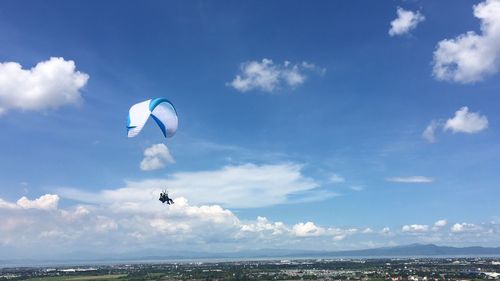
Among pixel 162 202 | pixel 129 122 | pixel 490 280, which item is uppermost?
pixel 129 122

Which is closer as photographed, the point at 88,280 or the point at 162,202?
the point at 162,202

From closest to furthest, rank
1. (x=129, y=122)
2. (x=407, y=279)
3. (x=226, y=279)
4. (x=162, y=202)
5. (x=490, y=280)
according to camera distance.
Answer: (x=129, y=122) < (x=162, y=202) < (x=490, y=280) < (x=407, y=279) < (x=226, y=279)

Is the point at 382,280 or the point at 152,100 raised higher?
the point at 152,100

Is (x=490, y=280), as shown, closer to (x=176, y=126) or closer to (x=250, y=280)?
(x=250, y=280)

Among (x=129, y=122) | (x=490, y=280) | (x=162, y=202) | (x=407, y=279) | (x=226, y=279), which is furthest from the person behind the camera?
(x=226, y=279)

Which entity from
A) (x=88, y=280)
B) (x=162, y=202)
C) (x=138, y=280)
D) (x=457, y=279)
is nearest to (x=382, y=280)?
(x=457, y=279)

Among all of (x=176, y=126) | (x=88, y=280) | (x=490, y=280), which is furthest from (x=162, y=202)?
(x=88, y=280)

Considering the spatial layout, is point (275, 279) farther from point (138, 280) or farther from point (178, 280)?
point (138, 280)
